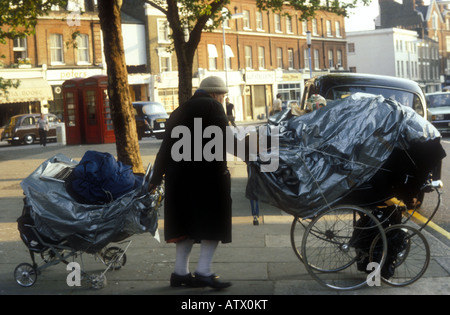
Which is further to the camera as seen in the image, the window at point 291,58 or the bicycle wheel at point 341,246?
the window at point 291,58

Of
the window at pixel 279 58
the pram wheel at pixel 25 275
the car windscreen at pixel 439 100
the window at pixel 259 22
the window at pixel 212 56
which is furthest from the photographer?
the window at pixel 279 58

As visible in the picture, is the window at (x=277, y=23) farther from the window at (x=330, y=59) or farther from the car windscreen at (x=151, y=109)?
the car windscreen at (x=151, y=109)

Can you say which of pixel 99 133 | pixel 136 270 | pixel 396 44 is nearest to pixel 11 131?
pixel 99 133

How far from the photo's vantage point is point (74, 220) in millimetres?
5551

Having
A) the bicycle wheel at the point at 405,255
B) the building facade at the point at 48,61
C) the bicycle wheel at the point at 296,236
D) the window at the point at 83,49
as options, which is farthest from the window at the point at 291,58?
the bicycle wheel at the point at 405,255

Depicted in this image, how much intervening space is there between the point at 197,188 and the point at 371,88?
25.9 feet

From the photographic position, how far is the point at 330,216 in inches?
215

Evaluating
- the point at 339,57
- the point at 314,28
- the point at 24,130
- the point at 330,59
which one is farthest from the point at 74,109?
the point at 339,57

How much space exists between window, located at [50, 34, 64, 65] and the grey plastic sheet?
1565 inches

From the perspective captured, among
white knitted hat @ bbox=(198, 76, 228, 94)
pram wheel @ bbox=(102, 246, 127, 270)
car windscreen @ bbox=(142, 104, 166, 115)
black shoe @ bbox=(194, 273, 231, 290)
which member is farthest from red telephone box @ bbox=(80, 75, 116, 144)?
black shoe @ bbox=(194, 273, 231, 290)

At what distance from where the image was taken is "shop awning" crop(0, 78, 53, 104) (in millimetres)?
39938

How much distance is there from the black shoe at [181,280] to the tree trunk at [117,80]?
6186mm

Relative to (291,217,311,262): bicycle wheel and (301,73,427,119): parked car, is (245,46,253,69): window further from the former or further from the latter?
(291,217,311,262): bicycle wheel

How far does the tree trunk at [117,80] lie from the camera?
11.4 meters
